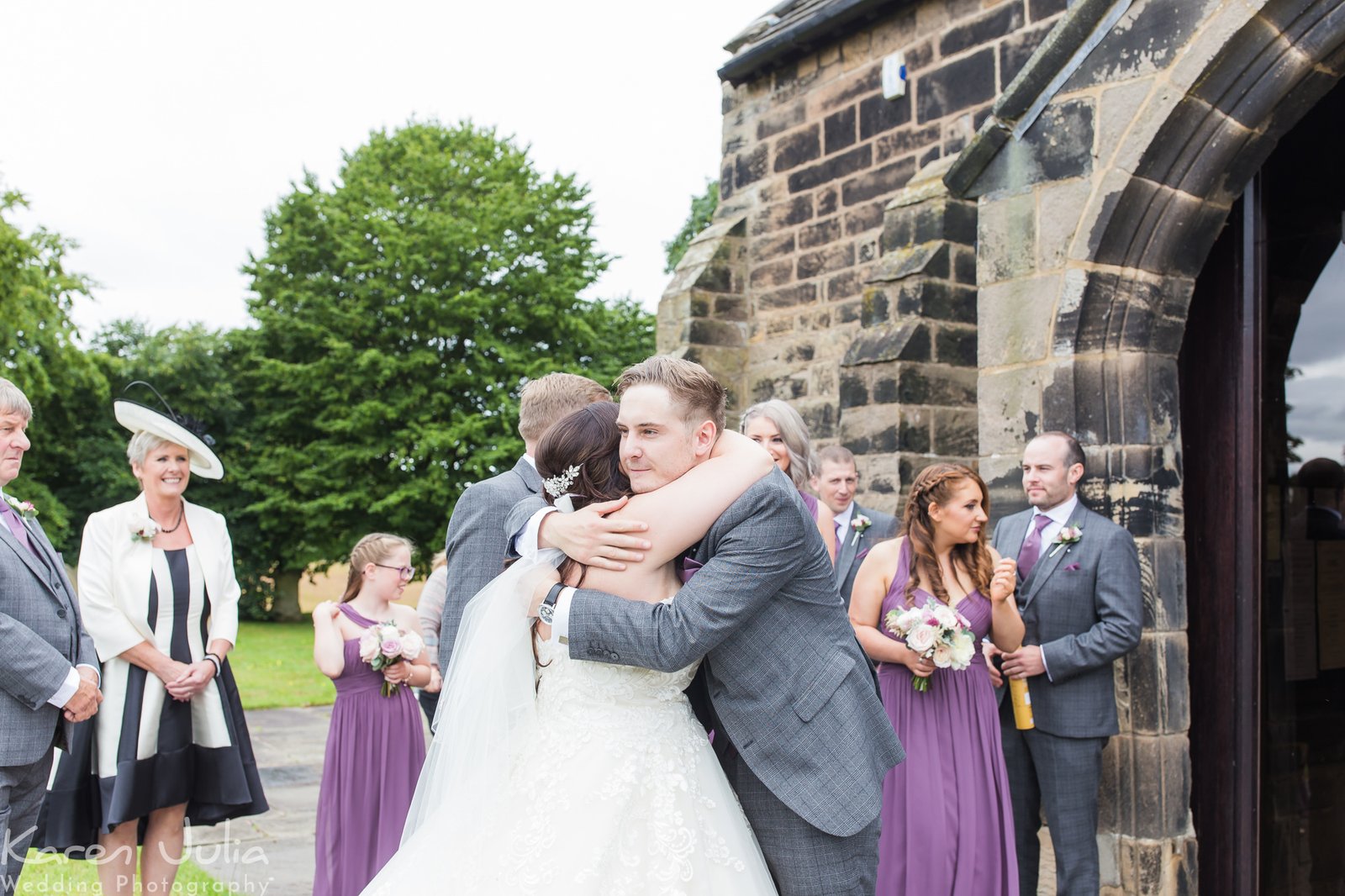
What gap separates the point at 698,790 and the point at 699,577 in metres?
0.53

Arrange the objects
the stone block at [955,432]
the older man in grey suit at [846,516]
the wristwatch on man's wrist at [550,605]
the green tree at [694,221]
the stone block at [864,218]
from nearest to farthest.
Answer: the wristwatch on man's wrist at [550,605], the older man in grey suit at [846,516], the stone block at [955,432], the stone block at [864,218], the green tree at [694,221]

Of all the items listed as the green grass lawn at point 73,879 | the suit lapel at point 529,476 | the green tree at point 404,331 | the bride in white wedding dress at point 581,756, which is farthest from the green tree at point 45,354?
the bride in white wedding dress at point 581,756

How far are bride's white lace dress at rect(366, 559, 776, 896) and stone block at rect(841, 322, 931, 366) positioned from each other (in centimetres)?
527

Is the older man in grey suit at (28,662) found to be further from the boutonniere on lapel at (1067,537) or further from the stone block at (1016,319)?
the stone block at (1016,319)

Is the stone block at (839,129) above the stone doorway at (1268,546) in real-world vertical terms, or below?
above

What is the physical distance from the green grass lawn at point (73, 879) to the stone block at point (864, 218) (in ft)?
22.2

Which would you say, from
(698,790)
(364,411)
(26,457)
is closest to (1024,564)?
(698,790)

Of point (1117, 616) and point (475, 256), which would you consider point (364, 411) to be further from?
point (1117, 616)

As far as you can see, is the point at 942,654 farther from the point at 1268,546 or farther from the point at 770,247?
the point at 770,247

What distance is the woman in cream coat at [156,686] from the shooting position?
465 cm

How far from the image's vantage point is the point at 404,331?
25891 millimetres

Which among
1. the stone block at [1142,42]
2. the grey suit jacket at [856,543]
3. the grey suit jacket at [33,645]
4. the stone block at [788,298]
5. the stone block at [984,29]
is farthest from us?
the stone block at [788,298]

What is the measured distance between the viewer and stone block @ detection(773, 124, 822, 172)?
995cm

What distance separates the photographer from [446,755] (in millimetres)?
2811
